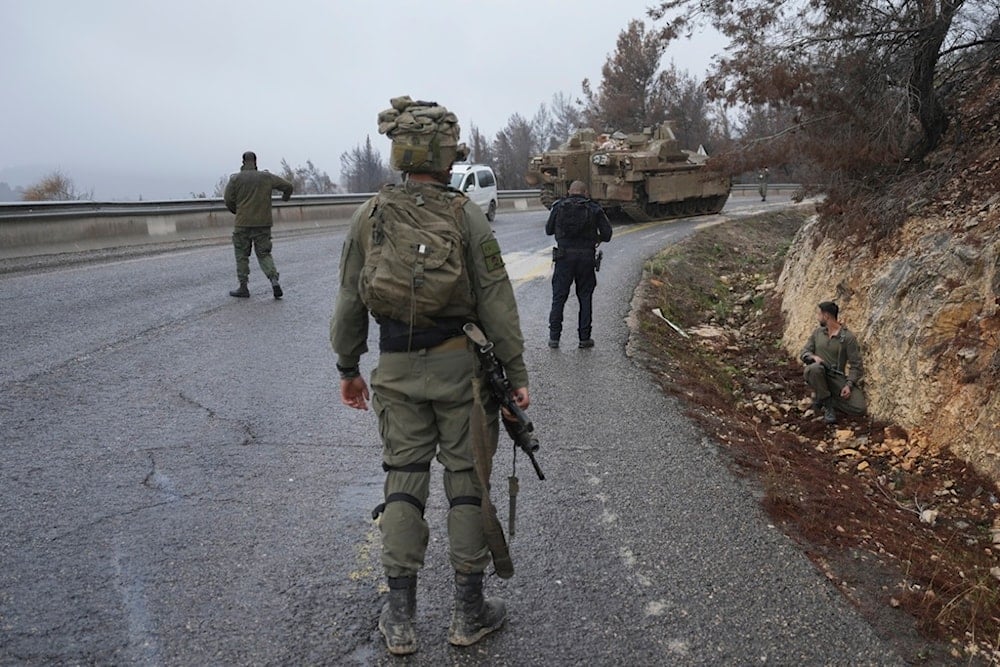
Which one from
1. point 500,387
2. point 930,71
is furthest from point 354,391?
point 930,71

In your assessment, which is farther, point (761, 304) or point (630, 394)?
point (761, 304)

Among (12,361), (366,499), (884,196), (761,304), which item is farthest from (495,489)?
(761,304)

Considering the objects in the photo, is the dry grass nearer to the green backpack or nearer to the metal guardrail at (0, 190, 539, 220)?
the green backpack

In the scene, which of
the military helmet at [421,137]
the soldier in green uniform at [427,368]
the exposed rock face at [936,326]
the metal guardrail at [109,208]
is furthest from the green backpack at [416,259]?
the metal guardrail at [109,208]

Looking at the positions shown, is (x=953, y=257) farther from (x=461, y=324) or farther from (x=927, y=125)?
(x=461, y=324)

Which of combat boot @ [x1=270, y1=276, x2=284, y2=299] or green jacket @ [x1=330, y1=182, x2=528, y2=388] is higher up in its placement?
green jacket @ [x1=330, y1=182, x2=528, y2=388]

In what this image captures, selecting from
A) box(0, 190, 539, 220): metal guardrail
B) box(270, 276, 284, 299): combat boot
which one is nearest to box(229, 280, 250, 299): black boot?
box(270, 276, 284, 299): combat boot

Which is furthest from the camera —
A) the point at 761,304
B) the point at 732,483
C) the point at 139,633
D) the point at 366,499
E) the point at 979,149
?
the point at 761,304

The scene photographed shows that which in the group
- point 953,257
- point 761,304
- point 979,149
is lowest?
point 761,304

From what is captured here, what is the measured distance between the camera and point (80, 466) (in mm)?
4590

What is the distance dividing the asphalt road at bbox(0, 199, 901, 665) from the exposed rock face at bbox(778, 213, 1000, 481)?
1.96 metres

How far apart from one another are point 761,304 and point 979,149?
403 cm

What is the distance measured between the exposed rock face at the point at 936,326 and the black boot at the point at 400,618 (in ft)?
13.8

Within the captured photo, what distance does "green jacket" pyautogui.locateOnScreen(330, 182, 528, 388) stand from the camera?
10.1 feet
